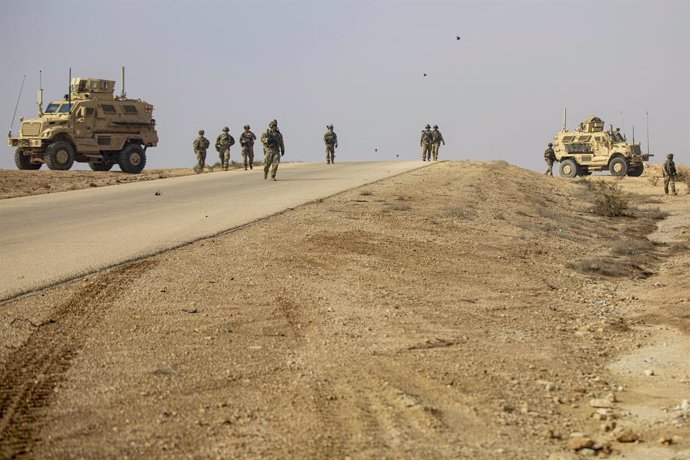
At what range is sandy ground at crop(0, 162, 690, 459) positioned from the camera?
628cm

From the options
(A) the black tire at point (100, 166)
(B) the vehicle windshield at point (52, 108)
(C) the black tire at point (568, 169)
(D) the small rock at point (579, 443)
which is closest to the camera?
(D) the small rock at point (579, 443)

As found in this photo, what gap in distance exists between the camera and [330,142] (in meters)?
40.2

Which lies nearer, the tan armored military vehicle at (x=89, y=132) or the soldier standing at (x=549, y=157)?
the tan armored military vehicle at (x=89, y=132)

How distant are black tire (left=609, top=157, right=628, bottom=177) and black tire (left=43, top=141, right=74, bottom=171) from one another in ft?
84.9

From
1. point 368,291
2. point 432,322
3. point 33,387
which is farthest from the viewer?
point 368,291

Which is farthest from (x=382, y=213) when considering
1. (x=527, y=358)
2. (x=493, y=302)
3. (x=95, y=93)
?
(x=95, y=93)

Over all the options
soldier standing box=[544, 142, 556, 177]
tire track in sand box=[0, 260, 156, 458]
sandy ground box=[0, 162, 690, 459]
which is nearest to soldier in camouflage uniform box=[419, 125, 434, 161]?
soldier standing box=[544, 142, 556, 177]

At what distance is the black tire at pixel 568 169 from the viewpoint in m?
46.8

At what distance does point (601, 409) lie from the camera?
24.5ft

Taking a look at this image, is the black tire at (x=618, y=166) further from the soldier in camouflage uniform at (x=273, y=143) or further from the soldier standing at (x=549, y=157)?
the soldier in camouflage uniform at (x=273, y=143)

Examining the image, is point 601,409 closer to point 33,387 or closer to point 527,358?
point 527,358

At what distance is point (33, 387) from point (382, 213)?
454 inches

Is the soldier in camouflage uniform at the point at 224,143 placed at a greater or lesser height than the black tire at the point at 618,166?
greater

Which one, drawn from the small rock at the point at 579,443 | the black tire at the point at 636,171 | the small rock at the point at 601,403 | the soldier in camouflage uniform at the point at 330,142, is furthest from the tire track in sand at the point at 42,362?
the black tire at the point at 636,171
